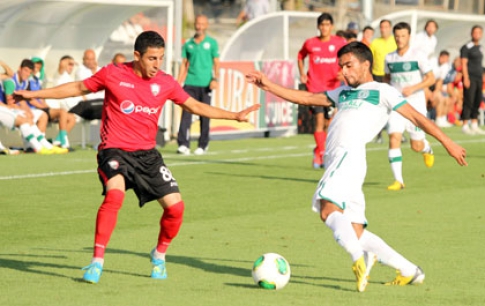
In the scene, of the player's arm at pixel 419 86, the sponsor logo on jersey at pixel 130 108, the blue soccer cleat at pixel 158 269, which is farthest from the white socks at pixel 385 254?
the player's arm at pixel 419 86

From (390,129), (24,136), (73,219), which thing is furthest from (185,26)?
(73,219)

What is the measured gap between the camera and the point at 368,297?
25.6 ft

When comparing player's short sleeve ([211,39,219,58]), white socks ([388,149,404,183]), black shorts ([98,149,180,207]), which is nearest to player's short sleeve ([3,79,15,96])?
player's short sleeve ([211,39,219,58])

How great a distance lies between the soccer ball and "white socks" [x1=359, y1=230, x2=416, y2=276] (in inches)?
22.9

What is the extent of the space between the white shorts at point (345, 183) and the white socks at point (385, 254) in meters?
0.14

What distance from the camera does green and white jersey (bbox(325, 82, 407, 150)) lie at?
8.12m

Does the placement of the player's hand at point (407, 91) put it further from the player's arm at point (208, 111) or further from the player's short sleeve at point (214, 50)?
the player's arm at point (208, 111)

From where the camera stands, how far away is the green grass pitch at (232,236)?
794cm

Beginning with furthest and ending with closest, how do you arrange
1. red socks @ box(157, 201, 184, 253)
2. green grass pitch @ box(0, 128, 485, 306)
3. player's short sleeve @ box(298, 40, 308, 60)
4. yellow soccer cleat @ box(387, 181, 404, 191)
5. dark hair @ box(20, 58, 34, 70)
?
1. dark hair @ box(20, 58, 34, 70)
2. player's short sleeve @ box(298, 40, 308, 60)
3. yellow soccer cleat @ box(387, 181, 404, 191)
4. red socks @ box(157, 201, 184, 253)
5. green grass pitch @ box(0, 128, 485, 306)

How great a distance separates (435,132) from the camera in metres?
7.86

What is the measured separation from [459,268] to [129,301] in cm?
282

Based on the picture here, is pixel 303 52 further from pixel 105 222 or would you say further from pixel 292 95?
pixel 105 222

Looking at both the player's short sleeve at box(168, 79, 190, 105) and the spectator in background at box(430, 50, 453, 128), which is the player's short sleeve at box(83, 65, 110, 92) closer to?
the player's short sleeve at box(168, 79, 190, 105)

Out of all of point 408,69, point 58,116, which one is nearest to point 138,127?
point 408,69
